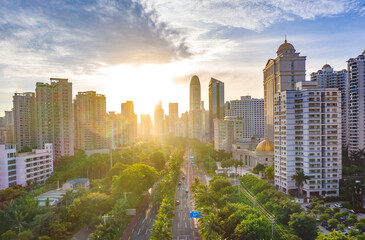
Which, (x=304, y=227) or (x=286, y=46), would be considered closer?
(x=304, y=227)

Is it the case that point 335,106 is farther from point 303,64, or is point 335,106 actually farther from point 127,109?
point 127,109

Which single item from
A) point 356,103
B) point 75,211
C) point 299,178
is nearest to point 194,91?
point 356,103

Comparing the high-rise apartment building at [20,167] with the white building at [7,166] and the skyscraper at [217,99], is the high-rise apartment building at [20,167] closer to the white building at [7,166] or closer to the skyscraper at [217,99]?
the white building at [7,166]

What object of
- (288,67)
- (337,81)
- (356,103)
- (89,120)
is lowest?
(89,120)

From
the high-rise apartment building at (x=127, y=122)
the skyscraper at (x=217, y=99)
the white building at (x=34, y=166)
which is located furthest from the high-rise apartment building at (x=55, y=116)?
the skyscraper at (x=217, y=99)

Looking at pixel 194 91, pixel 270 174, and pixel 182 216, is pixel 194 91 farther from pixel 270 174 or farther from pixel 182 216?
pixel 182 216

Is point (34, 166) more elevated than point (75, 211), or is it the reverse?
point (34, 166)
